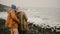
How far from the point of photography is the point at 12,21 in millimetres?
3725

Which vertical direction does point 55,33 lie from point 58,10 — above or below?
below

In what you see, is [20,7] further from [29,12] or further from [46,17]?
[46,17]

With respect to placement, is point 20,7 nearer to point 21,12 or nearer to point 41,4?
point 21,12

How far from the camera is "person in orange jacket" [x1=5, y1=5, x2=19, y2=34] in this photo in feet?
12.1

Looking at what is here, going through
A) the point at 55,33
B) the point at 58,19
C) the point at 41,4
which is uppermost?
the point at 41,4

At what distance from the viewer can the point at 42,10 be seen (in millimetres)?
3811

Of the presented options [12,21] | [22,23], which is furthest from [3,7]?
[22,23]

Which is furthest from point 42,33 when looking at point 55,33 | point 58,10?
point 58,10

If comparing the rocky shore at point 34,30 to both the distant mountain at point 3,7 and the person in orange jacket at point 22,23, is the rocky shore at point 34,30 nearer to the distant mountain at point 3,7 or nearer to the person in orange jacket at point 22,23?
the person in orange jacket at point 22,23

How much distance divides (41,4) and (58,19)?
1.23ft

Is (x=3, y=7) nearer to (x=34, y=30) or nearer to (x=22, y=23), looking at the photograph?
(x=22, y=23)

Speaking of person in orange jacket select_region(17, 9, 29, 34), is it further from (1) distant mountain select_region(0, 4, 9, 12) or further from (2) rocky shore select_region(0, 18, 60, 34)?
(1) distant mountain select_region(0, 4, 9, 12)

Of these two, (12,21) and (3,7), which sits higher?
(3,7)

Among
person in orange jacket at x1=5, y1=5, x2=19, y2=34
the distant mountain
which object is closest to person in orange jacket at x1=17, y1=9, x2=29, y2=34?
person in orange jacket at x1=5, y1=5, x2=19, y2=34
